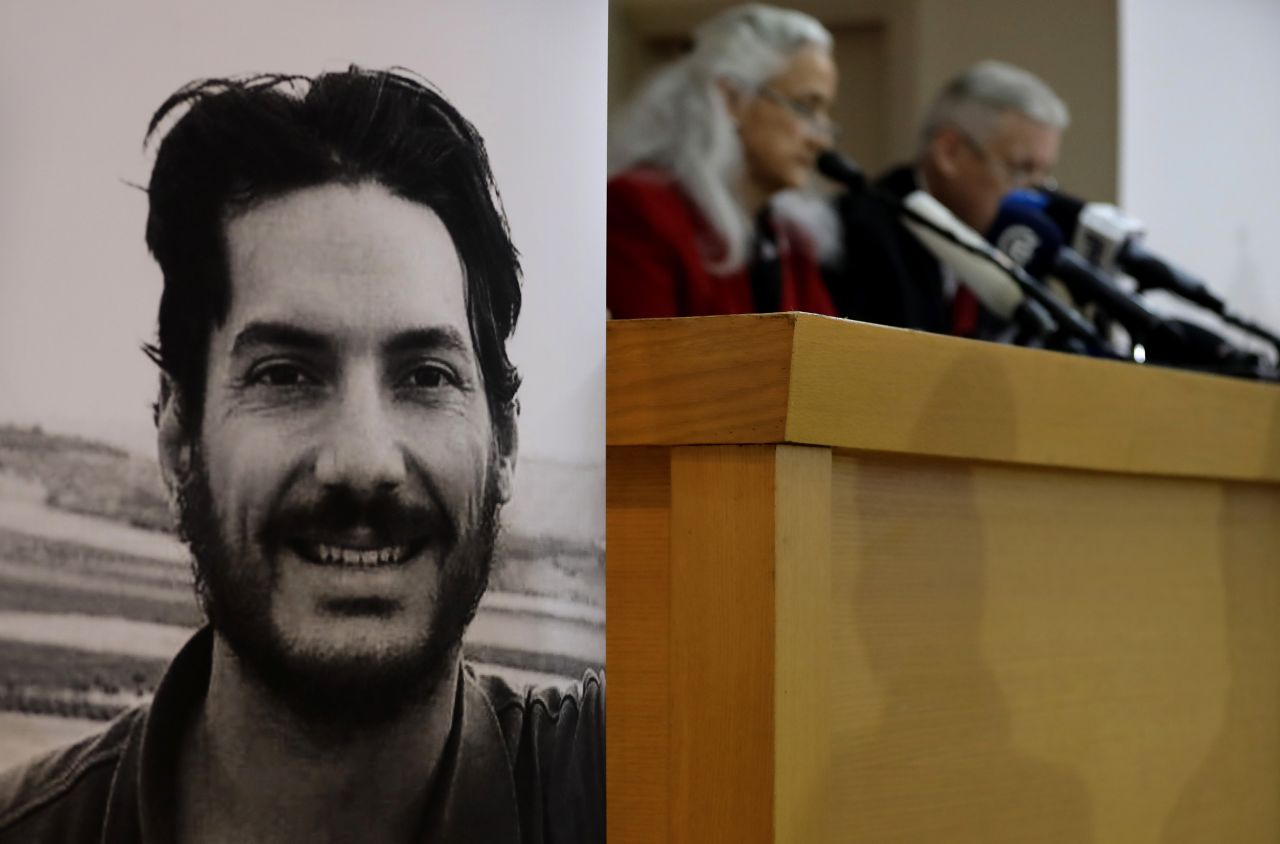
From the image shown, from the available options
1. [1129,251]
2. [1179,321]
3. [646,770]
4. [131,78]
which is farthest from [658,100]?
[131,78]

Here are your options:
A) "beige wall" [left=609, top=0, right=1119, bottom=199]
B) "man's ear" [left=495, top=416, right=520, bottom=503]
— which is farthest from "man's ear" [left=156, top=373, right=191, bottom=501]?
"beige wall" [left=609, top=0, right=1119, bottom=199]

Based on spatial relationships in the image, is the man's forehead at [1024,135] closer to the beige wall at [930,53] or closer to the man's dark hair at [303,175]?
the beige wall at [930,53]

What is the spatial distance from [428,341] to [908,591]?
1.14ft

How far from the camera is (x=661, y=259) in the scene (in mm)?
2068

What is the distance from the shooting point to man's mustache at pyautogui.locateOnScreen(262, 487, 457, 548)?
57 centimetres

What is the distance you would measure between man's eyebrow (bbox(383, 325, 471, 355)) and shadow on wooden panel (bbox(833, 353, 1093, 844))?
0.27 m

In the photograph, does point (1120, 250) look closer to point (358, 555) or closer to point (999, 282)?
point (999, 282)

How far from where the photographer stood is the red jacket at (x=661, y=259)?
2018mm

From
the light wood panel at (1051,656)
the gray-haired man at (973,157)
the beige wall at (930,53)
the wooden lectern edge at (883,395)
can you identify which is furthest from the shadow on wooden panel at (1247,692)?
the beige wall at (930,53)

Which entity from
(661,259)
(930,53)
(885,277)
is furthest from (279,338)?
(930,53)

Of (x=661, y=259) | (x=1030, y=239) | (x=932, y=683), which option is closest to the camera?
(x=932, y=683)

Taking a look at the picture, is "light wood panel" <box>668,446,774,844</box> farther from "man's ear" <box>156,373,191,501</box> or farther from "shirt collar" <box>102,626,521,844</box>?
"man's ear" <box>156,373,191,501</box>

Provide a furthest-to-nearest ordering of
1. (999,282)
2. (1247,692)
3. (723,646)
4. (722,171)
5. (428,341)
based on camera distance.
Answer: (722,171) → (999,282) → (1247,692) → (723,646) → (428,341)

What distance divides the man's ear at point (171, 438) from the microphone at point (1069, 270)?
1042mm
